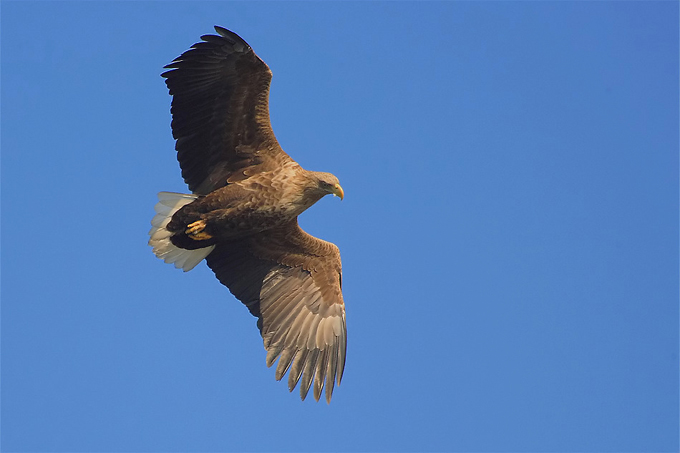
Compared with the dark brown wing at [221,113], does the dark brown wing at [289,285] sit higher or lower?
lower

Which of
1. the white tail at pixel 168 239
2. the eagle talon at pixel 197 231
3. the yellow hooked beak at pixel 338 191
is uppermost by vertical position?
the yellow hooked beak at pixel 338 191

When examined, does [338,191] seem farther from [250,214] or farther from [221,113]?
[221,113]

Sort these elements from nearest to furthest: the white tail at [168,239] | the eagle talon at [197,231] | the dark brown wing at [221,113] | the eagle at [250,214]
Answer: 1. the dark brown wing at [221,113]
2. the eagle at [250,214]
3. the eagle talon at [197,231]
4. the white tail at [168,239]

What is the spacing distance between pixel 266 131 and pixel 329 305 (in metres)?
1.99

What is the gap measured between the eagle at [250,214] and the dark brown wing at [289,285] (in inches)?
0.4

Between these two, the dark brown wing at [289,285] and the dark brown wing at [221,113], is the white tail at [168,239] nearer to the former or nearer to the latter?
the dark brown wing at [289,285]

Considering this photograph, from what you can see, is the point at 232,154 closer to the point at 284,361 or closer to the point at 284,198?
Answer: the point at 284,198

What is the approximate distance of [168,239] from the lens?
32.1 feet

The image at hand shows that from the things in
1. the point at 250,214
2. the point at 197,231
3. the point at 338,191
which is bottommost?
the point at 197,231

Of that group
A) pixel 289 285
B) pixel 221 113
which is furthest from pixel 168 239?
pixel 221 113

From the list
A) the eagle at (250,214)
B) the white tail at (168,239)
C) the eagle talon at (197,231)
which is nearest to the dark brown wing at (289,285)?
the eagle at (250,214)

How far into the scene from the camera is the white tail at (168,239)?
31.5ft

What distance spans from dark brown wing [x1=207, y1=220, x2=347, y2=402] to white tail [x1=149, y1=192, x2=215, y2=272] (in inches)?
6.6

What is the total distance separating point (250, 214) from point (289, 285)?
1.15 metres
